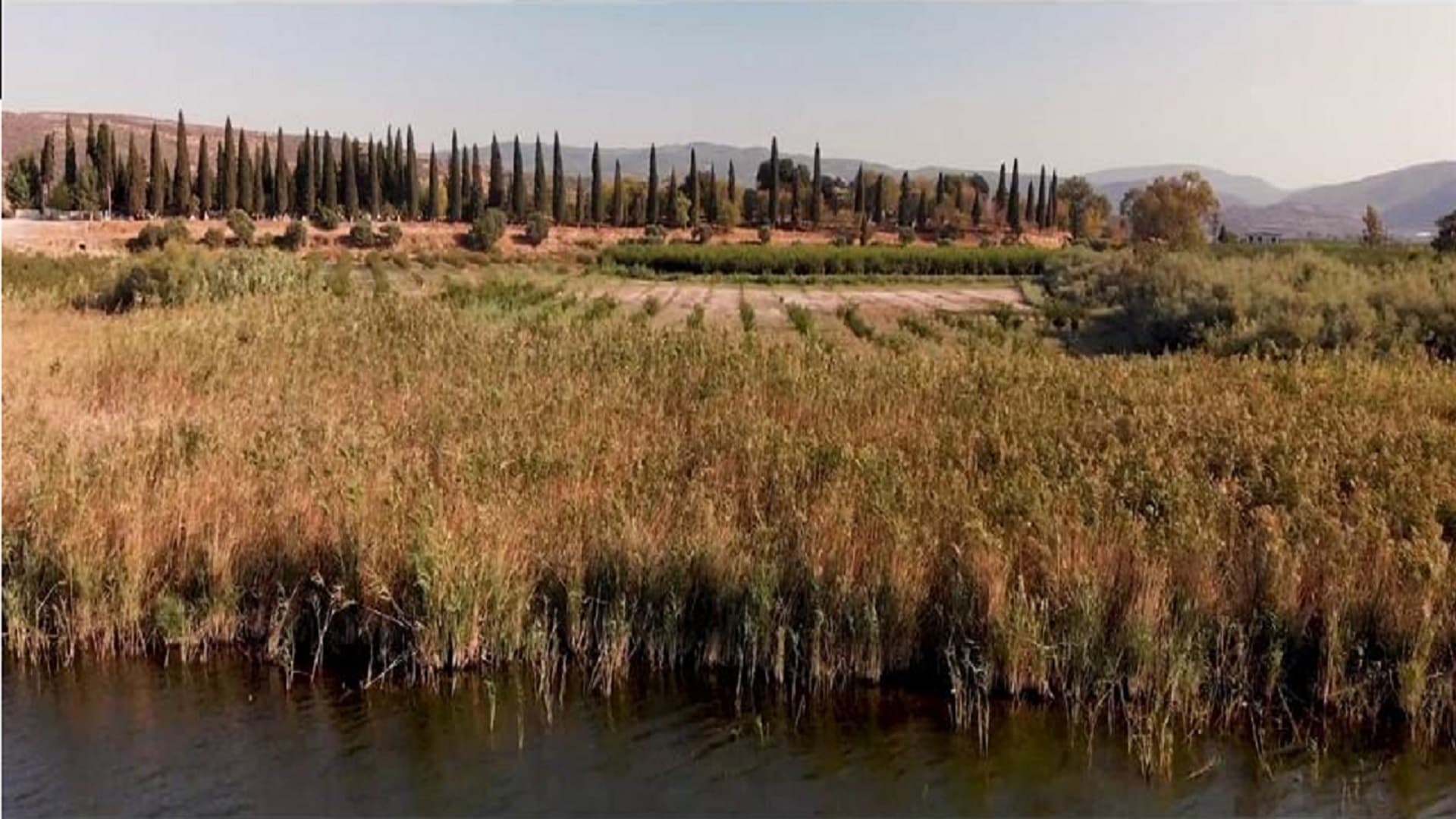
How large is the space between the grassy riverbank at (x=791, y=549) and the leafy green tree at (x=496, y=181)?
77.0 metres

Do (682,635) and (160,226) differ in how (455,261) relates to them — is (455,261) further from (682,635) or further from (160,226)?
(682,635)

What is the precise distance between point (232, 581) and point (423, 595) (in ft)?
4.39

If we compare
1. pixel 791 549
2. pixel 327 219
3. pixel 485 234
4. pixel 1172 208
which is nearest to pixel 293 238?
pixel 327 219

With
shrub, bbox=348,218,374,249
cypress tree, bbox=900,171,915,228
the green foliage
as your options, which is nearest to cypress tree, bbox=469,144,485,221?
shrub, bbox=348,218,374,249

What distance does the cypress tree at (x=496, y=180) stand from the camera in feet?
280

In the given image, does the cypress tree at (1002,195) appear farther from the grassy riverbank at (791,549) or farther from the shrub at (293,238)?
the grassy riverbank at (791,549)

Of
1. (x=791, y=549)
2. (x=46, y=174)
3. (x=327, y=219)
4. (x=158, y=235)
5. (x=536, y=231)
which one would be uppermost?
(x=46, y=174)

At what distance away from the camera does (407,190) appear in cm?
8450

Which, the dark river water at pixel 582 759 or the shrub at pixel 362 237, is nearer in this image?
the dark river water at pixel 582 759

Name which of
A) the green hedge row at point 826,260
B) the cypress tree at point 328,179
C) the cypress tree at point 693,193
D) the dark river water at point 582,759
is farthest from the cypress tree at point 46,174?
the dark river water at point 582,759

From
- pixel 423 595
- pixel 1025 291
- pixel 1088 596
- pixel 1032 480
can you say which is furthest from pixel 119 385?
pixel 1025 291

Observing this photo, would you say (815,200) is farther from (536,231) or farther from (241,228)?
(241,228)

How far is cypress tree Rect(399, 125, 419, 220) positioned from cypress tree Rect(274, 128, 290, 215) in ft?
26.8

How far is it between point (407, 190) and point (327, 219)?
12.9 meters
